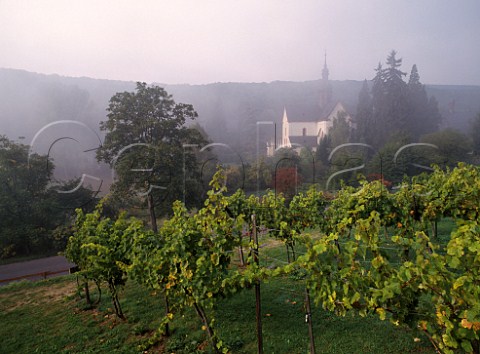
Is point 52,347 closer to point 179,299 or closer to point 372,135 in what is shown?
point 179,299

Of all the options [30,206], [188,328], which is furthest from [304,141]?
[188,328]

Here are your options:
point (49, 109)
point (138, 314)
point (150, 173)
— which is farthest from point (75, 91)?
point (138, 314)

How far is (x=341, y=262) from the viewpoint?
2896mm

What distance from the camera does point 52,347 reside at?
584 centimetres

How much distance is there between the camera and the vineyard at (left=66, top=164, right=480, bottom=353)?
7.91 feet

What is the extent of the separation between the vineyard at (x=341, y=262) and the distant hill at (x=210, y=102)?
48.6 metres

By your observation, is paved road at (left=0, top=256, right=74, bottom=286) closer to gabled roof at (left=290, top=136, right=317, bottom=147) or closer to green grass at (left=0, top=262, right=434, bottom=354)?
green grass at (left=0, top=262, right=434, bottom=354)

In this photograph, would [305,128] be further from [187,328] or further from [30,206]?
[187,328]

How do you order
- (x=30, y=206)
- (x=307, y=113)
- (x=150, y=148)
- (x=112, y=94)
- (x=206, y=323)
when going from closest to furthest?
(x=206, y=323)
(x=150, y=148)
(x=30, y=206)
(x=307, y=113)
(x=112, y=94)

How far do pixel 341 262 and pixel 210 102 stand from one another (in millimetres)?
106994

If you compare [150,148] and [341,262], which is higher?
[150,148]

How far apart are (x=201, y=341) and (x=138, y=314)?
6.84 ft

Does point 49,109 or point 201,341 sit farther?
point 49,109

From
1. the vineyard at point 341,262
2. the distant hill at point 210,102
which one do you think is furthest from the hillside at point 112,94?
the vineyard at point 341,262
